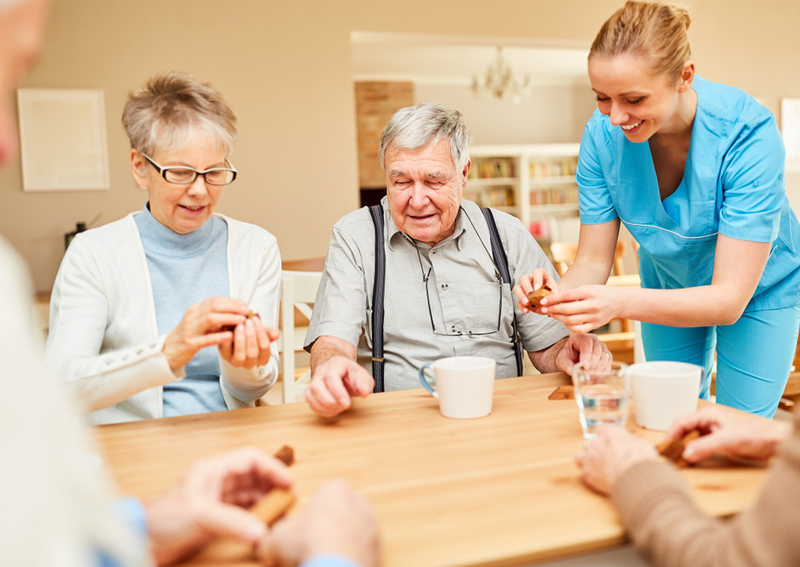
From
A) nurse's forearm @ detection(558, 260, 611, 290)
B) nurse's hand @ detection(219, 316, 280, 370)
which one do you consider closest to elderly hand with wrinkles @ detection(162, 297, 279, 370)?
nurse's hand @ detection(219, 316, 280, 370)

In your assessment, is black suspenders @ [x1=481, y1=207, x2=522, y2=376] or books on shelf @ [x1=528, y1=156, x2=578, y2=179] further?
books on shelf @ [x1=528, y1=156, x2=578, y2=179]

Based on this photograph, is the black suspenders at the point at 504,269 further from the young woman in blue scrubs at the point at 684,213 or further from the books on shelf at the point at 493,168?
the books on shelf at the point at 493,168

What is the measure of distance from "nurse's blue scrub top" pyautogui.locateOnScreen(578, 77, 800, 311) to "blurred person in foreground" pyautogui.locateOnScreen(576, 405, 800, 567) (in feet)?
2.21

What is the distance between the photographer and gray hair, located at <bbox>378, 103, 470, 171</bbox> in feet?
5.34

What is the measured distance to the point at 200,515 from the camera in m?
0.69

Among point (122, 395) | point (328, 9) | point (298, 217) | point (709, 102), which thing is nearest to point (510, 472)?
point (122, 395)

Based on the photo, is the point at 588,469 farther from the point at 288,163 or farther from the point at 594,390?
the point at 288,163

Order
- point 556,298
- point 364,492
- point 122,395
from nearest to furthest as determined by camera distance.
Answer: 1. point 364,492
2. point 122,395
3. point 556,298

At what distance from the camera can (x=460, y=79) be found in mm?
9172

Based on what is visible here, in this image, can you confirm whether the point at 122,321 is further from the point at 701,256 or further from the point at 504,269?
the point at 701,256

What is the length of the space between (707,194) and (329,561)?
1322 millimetres

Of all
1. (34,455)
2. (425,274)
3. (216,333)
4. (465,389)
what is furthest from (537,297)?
(34,455)

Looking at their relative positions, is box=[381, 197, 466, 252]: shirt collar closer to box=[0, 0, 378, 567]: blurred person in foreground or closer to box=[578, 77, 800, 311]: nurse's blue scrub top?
box=[578, 77, 800, 311]: nurse's blue scrub top

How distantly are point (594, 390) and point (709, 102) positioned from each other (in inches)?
34.9
